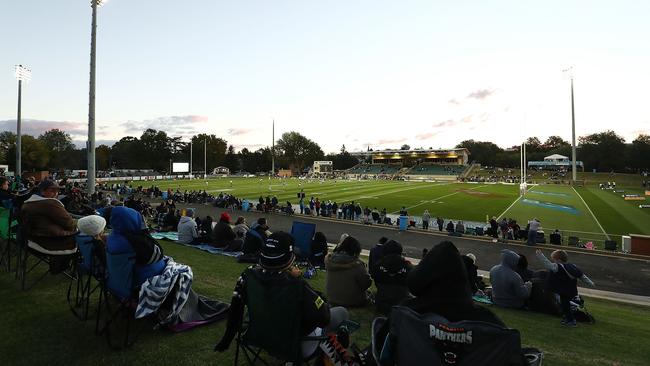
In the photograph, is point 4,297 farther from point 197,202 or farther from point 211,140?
point 211,140

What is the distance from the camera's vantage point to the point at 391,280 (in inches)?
217

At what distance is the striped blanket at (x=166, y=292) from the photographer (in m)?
4.19

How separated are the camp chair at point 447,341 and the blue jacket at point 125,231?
313 cm

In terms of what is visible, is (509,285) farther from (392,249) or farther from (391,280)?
(391,280)

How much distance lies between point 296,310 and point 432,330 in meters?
1.31

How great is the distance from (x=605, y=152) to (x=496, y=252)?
10763 centimetres

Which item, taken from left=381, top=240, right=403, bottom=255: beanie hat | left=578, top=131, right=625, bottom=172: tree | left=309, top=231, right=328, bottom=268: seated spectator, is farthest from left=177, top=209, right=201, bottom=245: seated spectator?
left=578, top=131, right=625, bottom=172: tree

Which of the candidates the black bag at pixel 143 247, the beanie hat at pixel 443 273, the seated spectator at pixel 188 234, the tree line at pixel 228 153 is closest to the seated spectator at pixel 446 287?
the beanie hat at pixel 443 273

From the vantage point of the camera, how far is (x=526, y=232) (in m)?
Result: 20.4

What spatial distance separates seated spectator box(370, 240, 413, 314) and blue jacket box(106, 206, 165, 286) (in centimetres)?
321

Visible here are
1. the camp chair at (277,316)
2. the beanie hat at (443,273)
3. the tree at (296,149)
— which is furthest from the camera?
the tree at (296,149)

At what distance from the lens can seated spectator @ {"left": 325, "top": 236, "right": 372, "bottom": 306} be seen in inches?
232

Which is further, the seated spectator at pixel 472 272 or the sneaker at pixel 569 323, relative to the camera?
the seated spectator at pixel 472 272

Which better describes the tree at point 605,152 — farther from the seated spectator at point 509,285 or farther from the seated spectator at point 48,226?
the seated spectator at point 48,226
